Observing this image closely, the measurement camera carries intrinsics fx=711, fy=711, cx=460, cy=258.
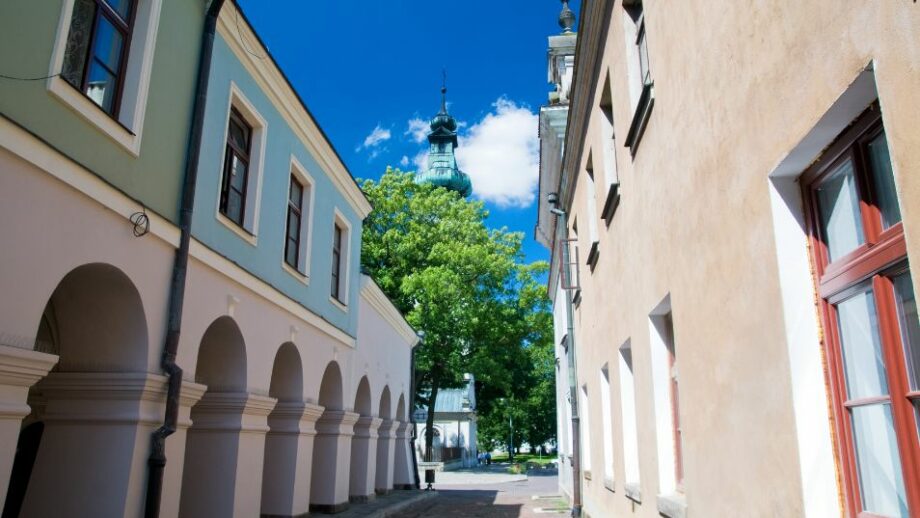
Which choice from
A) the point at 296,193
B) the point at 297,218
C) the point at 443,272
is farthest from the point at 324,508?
the point at 443,272

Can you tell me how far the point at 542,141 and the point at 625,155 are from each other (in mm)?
8962

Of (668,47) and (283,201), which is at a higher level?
(283,201)

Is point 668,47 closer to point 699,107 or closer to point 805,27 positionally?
point 699,107

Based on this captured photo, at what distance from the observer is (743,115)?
11.5ft

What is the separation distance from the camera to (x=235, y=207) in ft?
32.0

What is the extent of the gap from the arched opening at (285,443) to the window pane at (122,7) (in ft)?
19.3

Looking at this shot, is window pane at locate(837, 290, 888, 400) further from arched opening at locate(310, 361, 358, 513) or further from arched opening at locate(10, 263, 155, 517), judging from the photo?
arched opening at locate(310, 361, 358, 513)

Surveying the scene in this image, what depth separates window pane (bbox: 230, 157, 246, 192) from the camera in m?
9.62

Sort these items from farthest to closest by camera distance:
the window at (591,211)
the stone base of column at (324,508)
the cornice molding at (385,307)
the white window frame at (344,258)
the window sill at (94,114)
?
the cornice molding at (385,307) < the white window frame at (344,258) < the stone base of column at (324,508) < the window at (591,211) < the window sill at (94,114)

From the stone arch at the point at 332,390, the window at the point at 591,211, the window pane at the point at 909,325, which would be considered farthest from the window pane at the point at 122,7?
the stone arch at the point at 332,390

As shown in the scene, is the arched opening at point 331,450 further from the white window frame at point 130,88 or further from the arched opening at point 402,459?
the white window frame at point 130,88

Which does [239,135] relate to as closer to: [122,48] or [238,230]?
[238,230]

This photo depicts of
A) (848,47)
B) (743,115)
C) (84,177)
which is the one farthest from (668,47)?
(84,177)

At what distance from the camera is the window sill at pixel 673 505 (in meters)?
5.10
